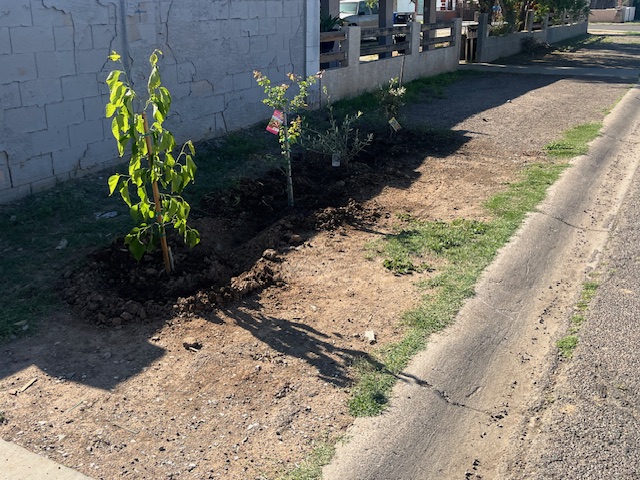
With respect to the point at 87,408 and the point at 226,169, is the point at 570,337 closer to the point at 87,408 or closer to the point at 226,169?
the point at 87,408

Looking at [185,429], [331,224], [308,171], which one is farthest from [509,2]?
[185,429]

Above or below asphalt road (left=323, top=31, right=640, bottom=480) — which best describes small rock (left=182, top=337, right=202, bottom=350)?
above

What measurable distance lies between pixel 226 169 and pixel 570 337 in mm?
4829

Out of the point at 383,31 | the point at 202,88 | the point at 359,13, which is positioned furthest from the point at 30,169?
the point at 359,13

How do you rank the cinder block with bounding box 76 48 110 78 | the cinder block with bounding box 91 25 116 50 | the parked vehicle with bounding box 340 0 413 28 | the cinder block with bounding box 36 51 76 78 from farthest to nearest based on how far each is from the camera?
the parked vehicle with bounding box 340 0 413 28 < the cinder block with bounding box 91 25 116 50 < the cinder block with bounding box 76 48 110 78 < the cinder block with bounding box 36 51 76 78

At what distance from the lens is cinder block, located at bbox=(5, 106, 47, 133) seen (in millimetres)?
6711

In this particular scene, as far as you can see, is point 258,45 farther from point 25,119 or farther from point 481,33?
point 481,33

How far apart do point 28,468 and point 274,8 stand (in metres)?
8.65

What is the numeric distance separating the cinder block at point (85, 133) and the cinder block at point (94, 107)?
0.06 meters

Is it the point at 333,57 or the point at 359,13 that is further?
the point at 359,13

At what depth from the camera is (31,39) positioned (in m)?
6.80

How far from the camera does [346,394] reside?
3.82m

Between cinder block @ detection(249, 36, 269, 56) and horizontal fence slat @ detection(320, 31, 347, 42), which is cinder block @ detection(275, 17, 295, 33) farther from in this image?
horizontal fence slat @ detection(320, 31, 347, 42)

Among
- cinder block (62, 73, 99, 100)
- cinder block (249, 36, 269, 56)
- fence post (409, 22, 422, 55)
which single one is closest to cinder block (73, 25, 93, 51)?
cinder block (62, 73, 99, 100)
